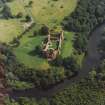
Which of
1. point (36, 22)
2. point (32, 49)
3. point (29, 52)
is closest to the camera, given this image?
point (29, 52)

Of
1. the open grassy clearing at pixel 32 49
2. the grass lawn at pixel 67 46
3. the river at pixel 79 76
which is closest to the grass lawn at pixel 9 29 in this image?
the open grassy clearing at pixel 32 49

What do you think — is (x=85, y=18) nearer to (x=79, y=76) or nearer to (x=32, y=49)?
(x=32, y=49)

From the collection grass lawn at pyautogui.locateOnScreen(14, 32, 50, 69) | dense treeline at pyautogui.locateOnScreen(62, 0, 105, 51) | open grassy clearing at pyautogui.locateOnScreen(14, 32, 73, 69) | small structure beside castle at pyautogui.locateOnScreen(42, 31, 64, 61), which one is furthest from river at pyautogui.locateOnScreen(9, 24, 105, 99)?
grass lawn at pyautogui.locateOnScreen(14, 32, 50, 69)

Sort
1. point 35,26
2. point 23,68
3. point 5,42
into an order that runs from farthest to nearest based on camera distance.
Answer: point 35,26, point 5,42, point 23,68

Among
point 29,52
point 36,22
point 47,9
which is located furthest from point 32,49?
point 47,9

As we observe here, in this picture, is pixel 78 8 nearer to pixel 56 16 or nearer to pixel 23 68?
pixel 56 16

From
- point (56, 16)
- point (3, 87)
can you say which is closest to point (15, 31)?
point (56, 16)
